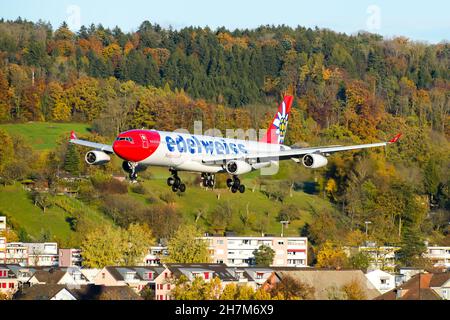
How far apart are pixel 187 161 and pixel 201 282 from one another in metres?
32.4

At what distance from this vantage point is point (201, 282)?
392 feet

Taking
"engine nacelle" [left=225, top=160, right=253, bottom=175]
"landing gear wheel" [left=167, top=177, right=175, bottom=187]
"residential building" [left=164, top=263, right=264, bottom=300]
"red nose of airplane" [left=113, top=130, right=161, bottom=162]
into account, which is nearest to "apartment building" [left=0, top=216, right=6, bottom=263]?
"residential building" [left=164, top=263, right=264, bottom=300]

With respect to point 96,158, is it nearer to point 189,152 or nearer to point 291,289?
point 189,152

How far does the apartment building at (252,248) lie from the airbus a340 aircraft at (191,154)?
3623 inches

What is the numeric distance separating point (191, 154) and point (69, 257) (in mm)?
94864

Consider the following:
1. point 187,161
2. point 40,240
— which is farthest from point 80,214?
point 187,161

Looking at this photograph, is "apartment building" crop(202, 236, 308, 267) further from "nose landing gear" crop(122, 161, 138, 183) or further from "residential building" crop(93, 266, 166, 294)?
"nose landing gear" crop(122, 161, 138, 183)

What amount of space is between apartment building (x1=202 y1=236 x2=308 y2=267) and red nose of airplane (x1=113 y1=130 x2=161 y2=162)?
109 metres

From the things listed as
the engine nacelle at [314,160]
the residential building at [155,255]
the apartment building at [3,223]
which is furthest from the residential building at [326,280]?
the apartment building at [3,223]

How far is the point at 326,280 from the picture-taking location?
14112cm

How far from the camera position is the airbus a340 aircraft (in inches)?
3386

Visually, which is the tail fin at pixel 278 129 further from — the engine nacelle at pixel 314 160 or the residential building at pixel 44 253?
the residential building at pixel 44 253

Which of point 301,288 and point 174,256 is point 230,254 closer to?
point 174,256

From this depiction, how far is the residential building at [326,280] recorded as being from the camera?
434 feet
